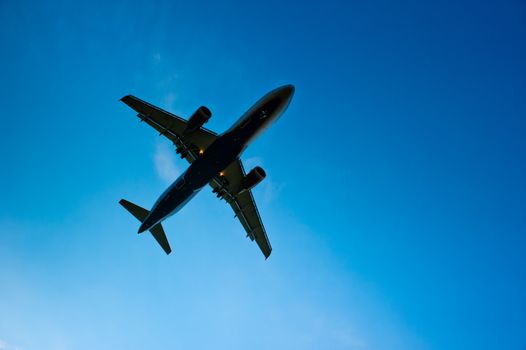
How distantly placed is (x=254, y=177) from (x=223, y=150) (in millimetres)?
4078

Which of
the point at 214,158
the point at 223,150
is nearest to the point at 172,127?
the point at 214,158

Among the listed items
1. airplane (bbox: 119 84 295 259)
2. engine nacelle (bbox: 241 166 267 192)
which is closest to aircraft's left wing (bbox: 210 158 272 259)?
airplane (bbox: 119 84 295 259)

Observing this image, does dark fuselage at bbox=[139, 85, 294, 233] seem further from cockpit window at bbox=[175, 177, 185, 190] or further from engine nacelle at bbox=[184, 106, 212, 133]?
engine nacelle at bbox=[184, 106, 212, 133]

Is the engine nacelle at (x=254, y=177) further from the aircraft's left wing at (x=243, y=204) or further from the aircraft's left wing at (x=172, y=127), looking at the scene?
the aircraft's left wing at (x=172, y=127)

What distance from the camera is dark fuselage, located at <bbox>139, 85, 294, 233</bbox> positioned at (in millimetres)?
21969

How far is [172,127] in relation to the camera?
25688mm

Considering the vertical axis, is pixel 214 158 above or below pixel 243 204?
below

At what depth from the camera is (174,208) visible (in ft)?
83.7

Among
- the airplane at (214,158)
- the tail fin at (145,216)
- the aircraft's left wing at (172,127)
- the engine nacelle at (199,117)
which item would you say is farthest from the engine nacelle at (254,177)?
the tail fin at (145,216)

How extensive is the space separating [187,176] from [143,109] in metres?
6.64

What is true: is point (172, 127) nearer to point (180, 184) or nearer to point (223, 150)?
point (180, 184)

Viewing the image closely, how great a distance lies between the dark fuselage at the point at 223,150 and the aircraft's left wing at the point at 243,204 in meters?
3.93

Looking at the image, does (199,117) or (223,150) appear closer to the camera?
(223,150)

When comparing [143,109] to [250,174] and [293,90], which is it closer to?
[250,174]
